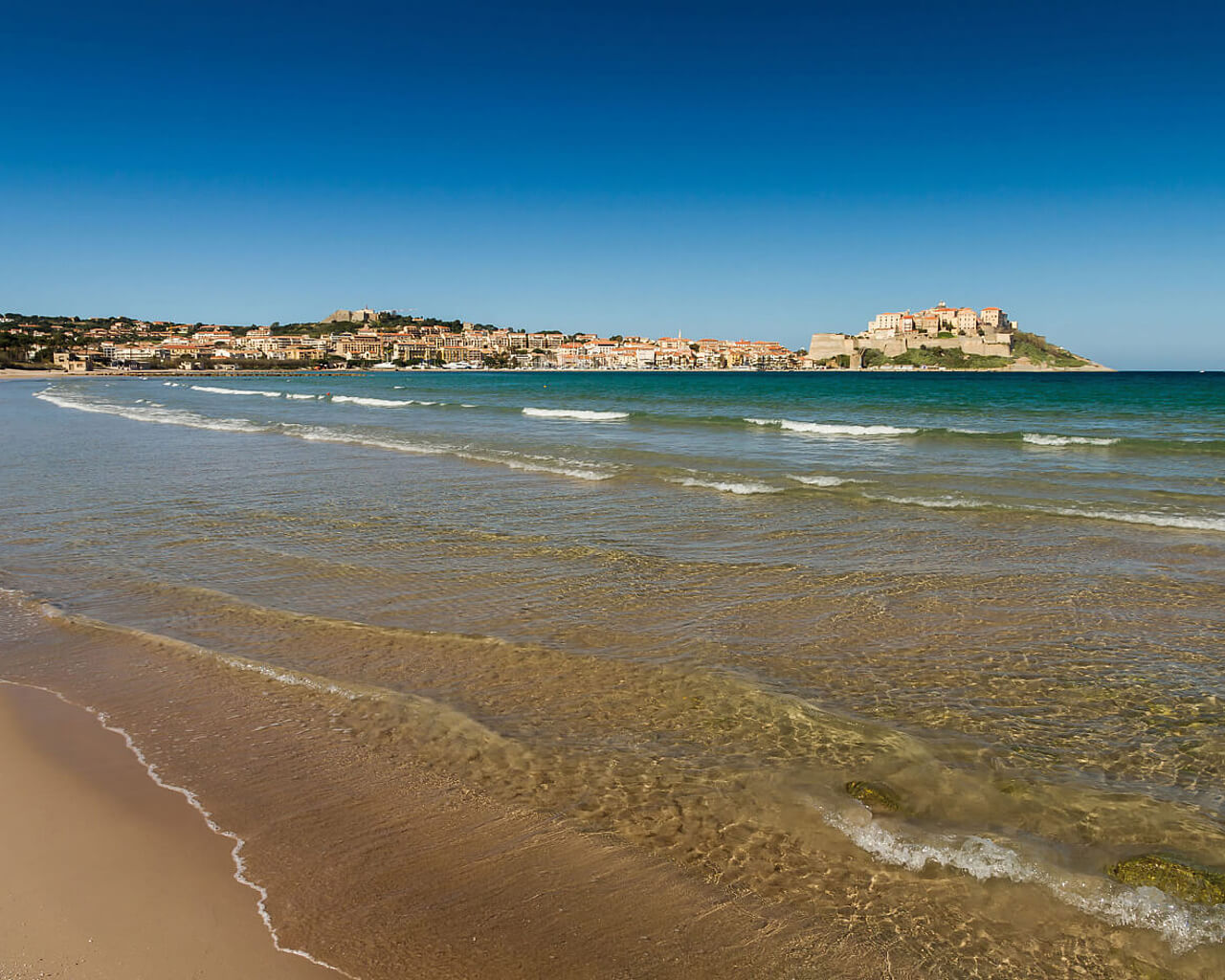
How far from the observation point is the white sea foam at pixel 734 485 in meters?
13.7

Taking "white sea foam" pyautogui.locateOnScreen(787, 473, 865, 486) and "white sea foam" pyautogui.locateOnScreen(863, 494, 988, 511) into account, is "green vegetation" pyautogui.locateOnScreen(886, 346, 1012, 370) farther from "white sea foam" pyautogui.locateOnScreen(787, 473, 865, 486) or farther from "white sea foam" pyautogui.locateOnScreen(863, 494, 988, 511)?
"white sea foam" pyautogui.locateOnScreen(863, 494, 988, 511)

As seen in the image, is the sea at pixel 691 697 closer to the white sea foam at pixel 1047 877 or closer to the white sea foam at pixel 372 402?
the white sea foam at pixel 1047 877

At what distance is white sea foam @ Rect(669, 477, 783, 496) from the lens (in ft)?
45.1

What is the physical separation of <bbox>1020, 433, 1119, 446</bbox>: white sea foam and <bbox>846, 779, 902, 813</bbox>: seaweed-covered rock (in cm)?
2274

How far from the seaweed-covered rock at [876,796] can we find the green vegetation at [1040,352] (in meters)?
179

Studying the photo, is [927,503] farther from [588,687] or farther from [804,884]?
[804,884]

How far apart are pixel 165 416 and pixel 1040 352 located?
17491 cm

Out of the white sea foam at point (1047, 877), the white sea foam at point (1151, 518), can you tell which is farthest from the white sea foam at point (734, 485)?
the white sea foam at point (1047, 877)

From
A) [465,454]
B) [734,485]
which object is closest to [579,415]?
[465,454]

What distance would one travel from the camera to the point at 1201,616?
6.86 m

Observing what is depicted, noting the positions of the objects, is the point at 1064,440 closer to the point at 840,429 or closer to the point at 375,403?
the point at 840,429

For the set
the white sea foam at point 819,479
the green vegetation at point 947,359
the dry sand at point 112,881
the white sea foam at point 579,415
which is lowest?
the dry sand at point 112,881

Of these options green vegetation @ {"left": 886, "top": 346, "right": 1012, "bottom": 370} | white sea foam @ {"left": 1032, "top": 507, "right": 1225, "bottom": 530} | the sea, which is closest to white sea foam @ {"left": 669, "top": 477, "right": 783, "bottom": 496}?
the sea

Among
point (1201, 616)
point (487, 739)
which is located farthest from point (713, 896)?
point (1201, 616)
